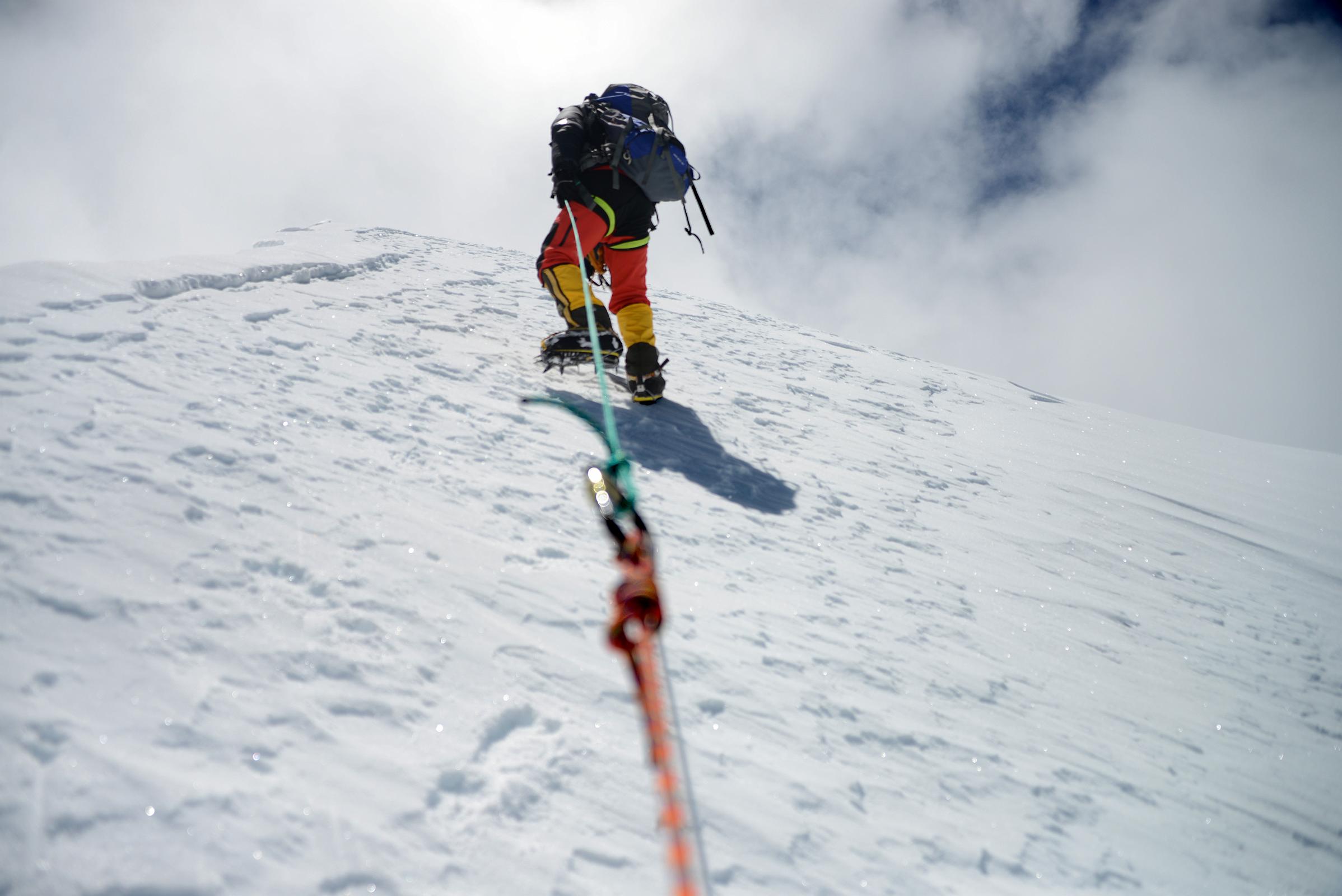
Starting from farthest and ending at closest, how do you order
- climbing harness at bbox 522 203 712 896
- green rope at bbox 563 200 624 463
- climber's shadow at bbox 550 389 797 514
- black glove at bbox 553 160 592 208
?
black glove at bbox 553 160 592 208 → climber's shadow at bbox 550 389 797 514 → green rope at bbox 563 200 624 463 → climbing harness at bbox 522 203 712 896

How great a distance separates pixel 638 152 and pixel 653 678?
128 inches

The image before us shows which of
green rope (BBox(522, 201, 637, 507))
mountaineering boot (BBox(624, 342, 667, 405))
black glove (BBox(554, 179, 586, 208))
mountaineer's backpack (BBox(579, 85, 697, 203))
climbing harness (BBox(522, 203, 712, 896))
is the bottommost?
climbing harness (BBox(522, 203, 712, 896))

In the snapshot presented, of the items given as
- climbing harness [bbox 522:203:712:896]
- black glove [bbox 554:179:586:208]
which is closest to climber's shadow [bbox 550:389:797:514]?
climbing harness [bbox 522:203:712:896]

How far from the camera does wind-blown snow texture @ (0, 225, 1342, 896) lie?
4.57 feet

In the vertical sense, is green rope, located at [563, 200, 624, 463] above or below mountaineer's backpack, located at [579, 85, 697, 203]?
below

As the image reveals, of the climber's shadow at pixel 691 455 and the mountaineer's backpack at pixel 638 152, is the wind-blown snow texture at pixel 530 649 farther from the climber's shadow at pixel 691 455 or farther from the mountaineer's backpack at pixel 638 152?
the mountaineer's backpack at pixel 638 152

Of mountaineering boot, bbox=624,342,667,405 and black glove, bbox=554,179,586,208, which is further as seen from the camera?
mountaineering boot, bbox=624,342,667,405

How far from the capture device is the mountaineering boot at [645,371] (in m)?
3.92

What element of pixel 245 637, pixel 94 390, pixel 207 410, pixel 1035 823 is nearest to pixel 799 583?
pixel 1035 823

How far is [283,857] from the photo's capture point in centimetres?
129

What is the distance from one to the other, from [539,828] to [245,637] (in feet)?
2.71

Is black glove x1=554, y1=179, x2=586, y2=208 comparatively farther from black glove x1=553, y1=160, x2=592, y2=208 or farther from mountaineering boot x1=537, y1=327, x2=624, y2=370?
mountaineering boot x1=537, y1=327, x2=624, y2=370

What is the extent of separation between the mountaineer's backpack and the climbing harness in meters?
2.08

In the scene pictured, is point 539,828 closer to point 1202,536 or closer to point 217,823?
point 217,823
